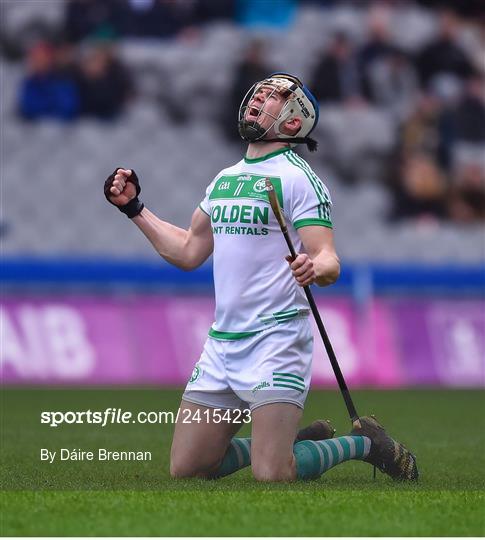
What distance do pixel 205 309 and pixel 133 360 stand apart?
96 cm

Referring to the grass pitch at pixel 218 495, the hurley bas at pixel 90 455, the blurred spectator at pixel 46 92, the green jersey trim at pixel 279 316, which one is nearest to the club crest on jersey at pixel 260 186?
the green jersey trim at pixel 279 316

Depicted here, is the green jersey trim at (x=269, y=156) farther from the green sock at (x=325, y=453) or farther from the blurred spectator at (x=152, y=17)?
the blurred spectator at (x=152, y=17)

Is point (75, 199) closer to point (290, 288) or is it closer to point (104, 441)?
point (104, 441)

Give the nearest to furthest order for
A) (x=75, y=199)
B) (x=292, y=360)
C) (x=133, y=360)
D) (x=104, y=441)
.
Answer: (x=292, y=360)
(x=104, y=441)
(x=133, y=360)
(x=75, y=199)

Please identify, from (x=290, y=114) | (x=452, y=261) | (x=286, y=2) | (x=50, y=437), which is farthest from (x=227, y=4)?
(x=290, y=114)

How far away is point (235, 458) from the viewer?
282 inches

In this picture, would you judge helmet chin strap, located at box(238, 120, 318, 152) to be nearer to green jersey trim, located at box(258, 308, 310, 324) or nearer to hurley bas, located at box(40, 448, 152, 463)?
green jersey trim, located at box(258, 308, 310, 324)

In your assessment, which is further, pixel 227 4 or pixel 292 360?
pixel 227 4

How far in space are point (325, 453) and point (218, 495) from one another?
3.51 feet

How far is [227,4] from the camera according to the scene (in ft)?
64.3

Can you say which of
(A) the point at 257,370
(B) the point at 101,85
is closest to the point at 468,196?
(B) the point at 101,85

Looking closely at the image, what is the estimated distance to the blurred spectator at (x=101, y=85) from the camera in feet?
59.3

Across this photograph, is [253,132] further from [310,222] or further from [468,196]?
[468,196]

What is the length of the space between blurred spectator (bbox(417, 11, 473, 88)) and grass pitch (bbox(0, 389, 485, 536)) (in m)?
10.1
